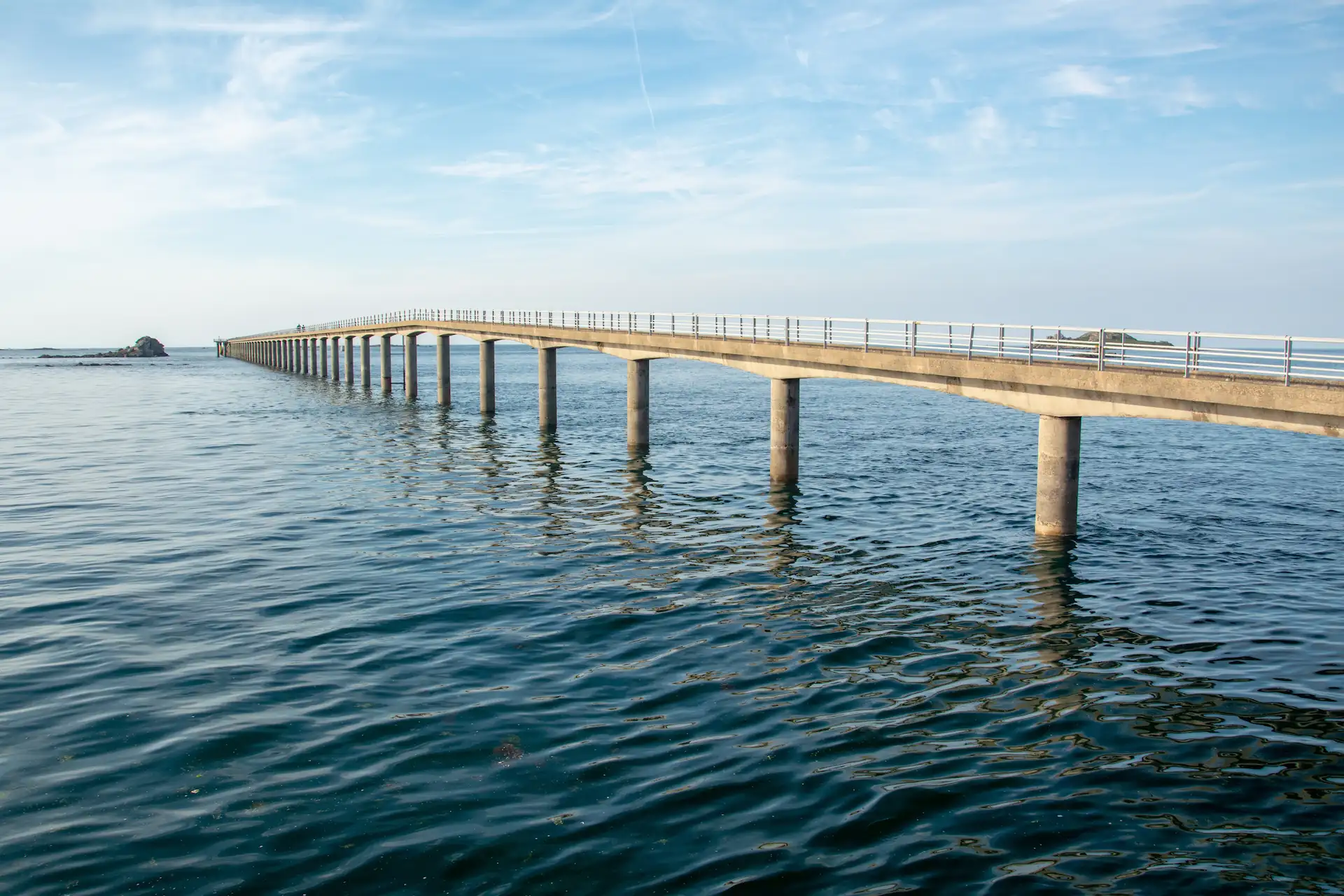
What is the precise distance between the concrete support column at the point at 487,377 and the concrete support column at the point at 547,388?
28.6 ft

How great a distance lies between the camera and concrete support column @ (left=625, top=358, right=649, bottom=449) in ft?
147

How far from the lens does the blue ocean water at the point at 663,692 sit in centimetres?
1000

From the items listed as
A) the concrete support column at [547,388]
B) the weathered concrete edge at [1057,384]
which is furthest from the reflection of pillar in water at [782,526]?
the concrete support column at [547,388]

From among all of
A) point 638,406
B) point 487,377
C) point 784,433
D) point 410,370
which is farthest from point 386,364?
point 784,433

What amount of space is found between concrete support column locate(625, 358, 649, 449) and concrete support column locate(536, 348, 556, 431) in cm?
956

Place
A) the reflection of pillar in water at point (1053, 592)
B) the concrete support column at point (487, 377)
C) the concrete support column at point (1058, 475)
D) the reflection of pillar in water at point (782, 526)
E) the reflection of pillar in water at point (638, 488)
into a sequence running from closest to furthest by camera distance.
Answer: the reflection of pillar in water at point (1053, 592) → the reflection of pillar in water at point (782, 526) → the concrete support column at point (1058, 475) → the reflection of pillar in water at point (638, 488) → the concrete support column at point (487, 377)

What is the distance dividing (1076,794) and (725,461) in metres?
31.8

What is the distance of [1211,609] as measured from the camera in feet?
64.0

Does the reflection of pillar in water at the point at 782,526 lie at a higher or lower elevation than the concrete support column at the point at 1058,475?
lower

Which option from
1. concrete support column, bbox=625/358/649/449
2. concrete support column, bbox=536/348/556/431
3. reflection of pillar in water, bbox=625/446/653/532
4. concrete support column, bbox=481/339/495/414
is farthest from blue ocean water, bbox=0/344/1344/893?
concrete support column, bbox=481/339/495/414

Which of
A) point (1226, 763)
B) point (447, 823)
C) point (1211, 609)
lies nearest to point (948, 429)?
point (1211, 609)

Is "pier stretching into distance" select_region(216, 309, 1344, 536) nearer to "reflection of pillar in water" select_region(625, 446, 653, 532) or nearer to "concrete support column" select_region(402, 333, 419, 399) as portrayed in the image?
"reflection of pillar in water" select_region(625, 446, 653, 532)

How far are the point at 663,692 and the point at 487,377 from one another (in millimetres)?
51554

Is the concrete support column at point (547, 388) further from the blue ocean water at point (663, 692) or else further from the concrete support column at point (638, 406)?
the blue ocean water at point (663, 692)
